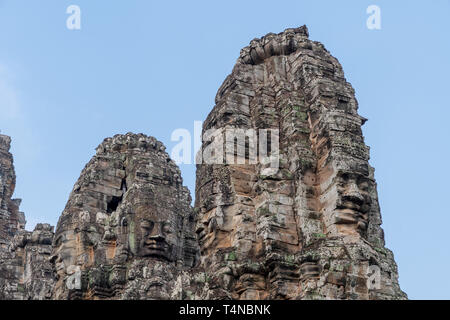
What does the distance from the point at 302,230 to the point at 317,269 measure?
121 centimetres

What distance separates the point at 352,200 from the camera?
52.9ft

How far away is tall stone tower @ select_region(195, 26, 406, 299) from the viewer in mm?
15531

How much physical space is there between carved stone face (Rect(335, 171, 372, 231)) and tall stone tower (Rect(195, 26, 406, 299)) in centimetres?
2

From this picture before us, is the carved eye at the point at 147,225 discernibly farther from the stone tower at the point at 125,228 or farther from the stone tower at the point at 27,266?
the stone tower at the point at 27,266

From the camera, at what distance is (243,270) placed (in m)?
16.0

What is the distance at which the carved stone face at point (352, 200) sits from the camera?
16078mm

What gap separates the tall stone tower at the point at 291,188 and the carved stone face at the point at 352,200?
2cm

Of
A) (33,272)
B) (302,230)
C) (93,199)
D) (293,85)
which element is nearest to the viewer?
(302,230)

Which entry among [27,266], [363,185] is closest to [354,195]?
[363,185]

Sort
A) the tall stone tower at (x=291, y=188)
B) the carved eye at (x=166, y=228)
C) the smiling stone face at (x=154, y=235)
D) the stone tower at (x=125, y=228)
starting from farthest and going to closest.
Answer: the carved eye at (x=166, y=228), the smiling stone face at (x=154, y=235), the stone tower at (x=125, y=228), the tall stone tower at (x=291, y=188)

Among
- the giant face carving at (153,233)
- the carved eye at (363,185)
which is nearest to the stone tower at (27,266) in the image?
the giant face carving at (153,233)

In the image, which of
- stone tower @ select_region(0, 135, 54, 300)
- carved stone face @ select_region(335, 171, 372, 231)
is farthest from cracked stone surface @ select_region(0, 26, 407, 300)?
stone tower @ select_region(0, 135, 54, 300)
